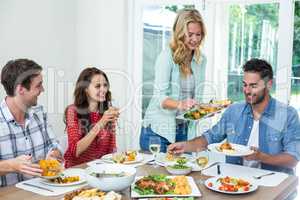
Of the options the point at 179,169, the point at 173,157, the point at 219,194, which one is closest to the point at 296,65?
the point at 173,157

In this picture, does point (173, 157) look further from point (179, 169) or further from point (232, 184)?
point (232, 184)

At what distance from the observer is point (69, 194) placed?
4.95ft

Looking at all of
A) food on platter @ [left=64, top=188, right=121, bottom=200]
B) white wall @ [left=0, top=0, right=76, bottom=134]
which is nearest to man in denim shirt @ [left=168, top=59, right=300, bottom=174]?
food on platter @ [left=64, top=188, right=121, bottom=200]

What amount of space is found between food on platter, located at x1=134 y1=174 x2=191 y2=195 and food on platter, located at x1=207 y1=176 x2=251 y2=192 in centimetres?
13

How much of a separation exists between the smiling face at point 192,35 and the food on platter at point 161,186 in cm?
117

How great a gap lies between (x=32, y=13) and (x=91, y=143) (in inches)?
67.2

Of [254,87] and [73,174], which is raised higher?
[254,87]

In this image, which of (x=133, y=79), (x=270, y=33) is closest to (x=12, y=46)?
(x=133, y=79)

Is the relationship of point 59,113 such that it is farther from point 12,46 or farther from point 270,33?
point 270,33

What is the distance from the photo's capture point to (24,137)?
2031 mm

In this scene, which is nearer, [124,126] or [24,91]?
[24,91]

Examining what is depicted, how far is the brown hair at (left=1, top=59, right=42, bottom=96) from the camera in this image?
2.00 metres

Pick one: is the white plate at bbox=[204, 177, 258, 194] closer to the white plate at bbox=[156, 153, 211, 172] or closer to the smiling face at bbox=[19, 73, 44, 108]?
the white plate at bbox=[156, 153, 211, 172]

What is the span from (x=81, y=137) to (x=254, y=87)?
3.45ft
